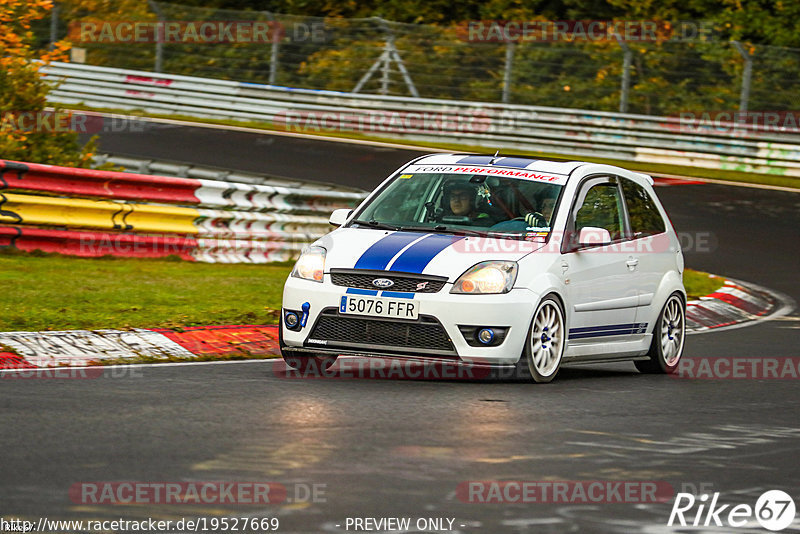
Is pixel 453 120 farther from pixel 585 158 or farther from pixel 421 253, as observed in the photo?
pixel 421 253

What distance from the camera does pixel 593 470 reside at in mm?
6793

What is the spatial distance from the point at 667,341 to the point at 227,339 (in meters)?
3.42

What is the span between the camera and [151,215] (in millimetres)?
15930

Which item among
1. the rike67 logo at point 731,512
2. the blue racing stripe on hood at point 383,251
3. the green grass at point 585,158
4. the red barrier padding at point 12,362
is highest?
the blue racing stripe on hood at point 383,251

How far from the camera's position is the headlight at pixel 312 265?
9.64 metres

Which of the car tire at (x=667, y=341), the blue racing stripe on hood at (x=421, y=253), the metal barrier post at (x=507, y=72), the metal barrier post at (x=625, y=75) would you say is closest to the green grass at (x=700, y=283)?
the car tire at (x=667, y=341)

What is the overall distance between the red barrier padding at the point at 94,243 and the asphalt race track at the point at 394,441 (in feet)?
18.6

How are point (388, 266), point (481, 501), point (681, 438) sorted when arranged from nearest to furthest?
point (481, 501)
point (681, 438)
point (388, 266)

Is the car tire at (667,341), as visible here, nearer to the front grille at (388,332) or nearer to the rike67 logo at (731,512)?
the front grille at (388,332)

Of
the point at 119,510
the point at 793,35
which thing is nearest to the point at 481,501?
the point at 119,510

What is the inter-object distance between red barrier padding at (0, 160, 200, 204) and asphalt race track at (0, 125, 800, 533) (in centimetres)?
564

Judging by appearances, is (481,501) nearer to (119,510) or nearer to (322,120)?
(119,510)

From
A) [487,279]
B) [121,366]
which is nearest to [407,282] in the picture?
[487,279]

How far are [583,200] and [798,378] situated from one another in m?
2.15
